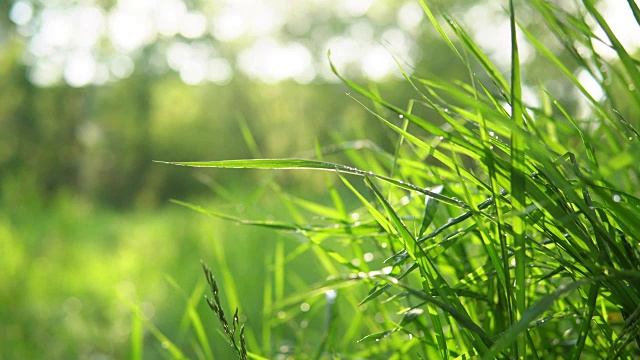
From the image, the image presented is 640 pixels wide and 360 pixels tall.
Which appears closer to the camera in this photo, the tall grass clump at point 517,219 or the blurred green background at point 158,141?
the tall grass clump at point 517,219

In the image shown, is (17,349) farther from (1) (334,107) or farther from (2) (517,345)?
(1) (334,107)

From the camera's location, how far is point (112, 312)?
8.14 feet

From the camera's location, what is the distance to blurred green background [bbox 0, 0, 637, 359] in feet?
7.13

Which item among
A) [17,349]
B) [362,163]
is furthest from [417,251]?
[17,349]

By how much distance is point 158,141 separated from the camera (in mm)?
10203

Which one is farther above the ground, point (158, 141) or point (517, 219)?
point (517, 219)

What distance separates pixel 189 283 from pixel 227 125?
26.6 feet

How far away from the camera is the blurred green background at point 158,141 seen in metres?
2.17

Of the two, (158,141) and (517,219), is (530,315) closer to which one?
(517,219)

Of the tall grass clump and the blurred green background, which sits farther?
the blurred green background

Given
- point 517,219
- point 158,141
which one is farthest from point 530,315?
point 158,141

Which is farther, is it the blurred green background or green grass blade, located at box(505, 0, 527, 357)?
the blurred green background

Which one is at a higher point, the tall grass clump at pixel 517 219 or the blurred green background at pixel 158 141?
the tall grass clump at pixel 517 219

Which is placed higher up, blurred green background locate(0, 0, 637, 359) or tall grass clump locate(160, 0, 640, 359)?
tall grass clump locate(160, 0, 640, 359)
